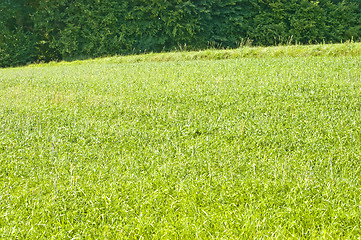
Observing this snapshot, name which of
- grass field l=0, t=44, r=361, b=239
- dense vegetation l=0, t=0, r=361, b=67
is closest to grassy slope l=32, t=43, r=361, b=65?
dense vegetation l=0, t=0, r=361, b=67

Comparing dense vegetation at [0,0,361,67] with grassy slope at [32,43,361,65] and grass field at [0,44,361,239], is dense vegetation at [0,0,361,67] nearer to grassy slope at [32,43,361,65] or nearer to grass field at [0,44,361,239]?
grassy slope at [32,43,361,65]

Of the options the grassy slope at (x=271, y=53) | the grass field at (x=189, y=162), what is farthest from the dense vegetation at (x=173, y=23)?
the grass field at (x=189, y=162)

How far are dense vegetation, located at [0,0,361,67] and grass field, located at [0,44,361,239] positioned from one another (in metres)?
12.3

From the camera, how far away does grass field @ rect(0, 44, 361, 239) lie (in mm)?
2844

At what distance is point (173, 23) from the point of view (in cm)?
1862

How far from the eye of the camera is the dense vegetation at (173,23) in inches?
734

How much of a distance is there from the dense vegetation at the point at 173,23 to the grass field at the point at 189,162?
485 inches

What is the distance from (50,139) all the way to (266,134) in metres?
2.97

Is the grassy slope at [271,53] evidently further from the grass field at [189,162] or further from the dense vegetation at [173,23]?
the grass field at [189,162]

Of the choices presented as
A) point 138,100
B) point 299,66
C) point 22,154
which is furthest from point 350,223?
point 299,66

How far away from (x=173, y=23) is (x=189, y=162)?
1583 cm

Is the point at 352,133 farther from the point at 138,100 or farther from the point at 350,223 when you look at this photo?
the point at 138,100

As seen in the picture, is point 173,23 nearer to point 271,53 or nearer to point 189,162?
point 271,53

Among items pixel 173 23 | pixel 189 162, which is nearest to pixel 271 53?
pixel 173 23
